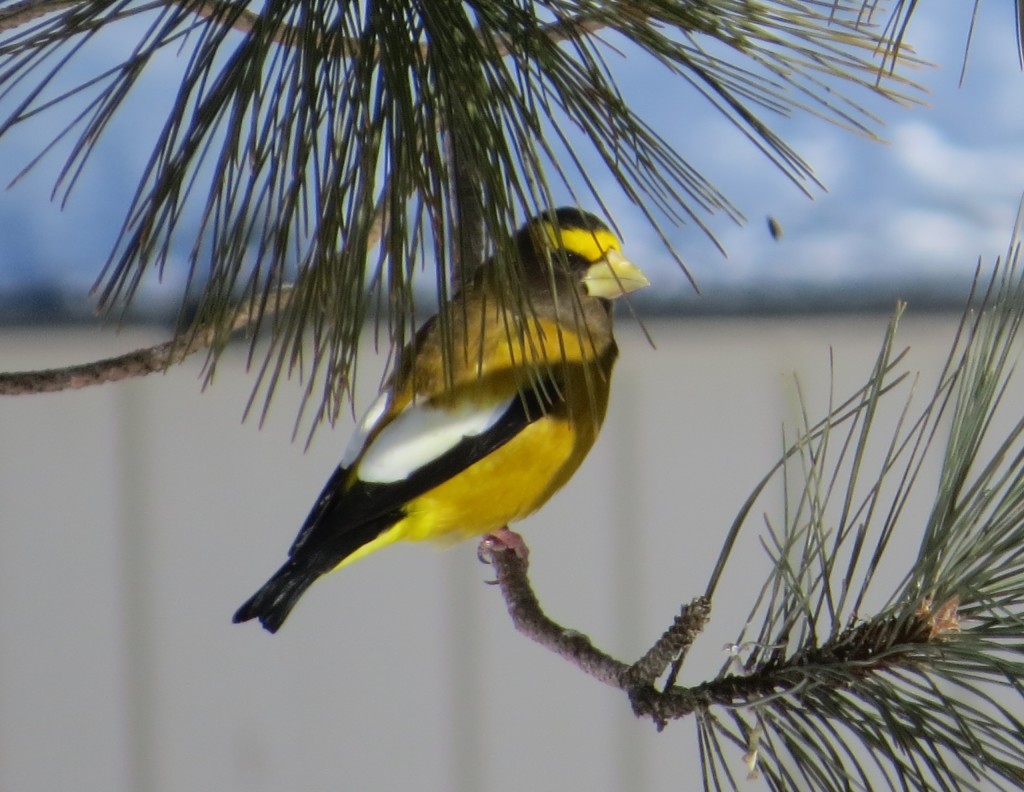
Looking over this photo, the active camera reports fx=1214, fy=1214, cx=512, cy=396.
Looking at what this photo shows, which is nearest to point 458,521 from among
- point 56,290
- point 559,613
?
point 559,613

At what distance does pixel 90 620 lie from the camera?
4.39 ft

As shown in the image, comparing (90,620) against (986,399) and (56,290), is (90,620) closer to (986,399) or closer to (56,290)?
(56,290)

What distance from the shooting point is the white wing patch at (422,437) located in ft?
2.35

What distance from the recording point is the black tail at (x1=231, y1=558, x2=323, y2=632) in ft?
2.26

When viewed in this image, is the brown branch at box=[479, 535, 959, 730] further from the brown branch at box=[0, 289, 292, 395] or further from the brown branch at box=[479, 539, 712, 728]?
the brown branch at box=[0, 289, 292, 395]

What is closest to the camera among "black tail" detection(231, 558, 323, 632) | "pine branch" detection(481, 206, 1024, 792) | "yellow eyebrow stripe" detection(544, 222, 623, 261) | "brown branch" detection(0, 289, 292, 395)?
"pine branch" detection(481, 206, 1024, 792)

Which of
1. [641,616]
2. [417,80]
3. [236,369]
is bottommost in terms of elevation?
[641,616]

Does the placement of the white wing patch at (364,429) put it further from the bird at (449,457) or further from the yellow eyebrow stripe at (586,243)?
the yellow eyebrow stripe at (586,243)

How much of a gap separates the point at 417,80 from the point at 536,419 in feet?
1.07

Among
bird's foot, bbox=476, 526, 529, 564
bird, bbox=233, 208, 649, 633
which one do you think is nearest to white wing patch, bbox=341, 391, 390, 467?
bird, bbox=233, 208, 649, 633

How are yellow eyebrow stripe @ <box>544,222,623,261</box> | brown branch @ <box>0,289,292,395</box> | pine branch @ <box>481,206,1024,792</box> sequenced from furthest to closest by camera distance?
yellow eyebrow stripe @ <box>544,222,623,261</box>, brown branch @ <box>0,289,292,395</box>, pine branch @ <box>481,206,1024,792</box>

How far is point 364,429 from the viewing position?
0.76 metres

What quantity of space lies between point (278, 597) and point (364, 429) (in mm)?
125

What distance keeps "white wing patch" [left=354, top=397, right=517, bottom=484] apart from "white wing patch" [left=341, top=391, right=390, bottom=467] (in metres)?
0.02
